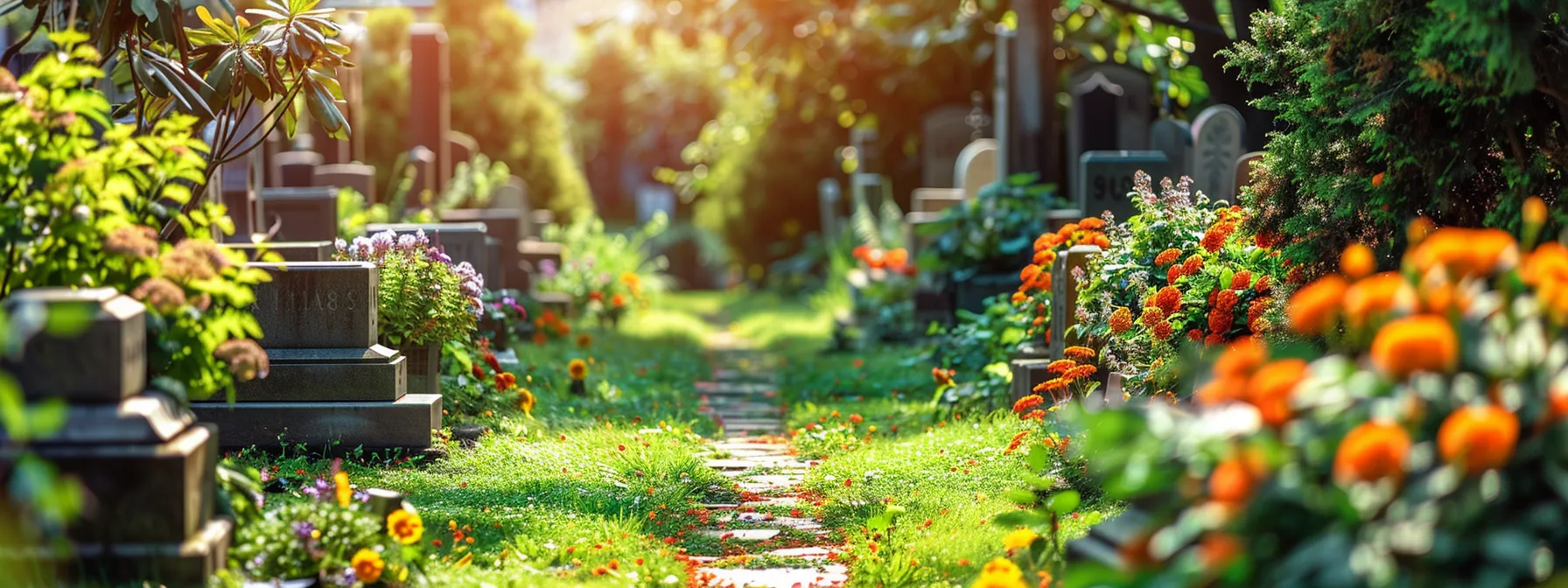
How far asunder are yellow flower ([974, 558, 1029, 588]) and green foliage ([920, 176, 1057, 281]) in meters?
7.37

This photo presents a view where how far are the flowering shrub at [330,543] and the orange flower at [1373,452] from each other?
2.49 m

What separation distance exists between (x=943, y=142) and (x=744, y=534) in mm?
13048

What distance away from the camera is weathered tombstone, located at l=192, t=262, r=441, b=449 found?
6262 millimetres

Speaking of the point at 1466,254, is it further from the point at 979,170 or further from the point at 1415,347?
the point at 979,170

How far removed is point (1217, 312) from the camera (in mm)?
5859

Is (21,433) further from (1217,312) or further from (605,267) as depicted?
(605,267)

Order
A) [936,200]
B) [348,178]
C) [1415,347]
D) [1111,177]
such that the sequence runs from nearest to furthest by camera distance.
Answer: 1. [1415,347]
2. [1111,177]
3. [348,178]
4. [936,200]

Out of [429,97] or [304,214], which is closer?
[304,214]

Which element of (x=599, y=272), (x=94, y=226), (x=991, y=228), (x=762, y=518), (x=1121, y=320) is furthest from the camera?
(x=599, y=272)

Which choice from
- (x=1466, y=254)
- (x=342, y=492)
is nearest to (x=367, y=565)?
(x=342, y=492)

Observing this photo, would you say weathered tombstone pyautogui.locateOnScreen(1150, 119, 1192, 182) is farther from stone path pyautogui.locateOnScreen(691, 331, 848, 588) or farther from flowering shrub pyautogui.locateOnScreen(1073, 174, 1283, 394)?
flowering shrub pyautogui.locateOnScreen(1073, 174, 1283, 394)

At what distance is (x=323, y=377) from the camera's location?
632 centimetres

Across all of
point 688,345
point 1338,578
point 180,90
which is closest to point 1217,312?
point 1338,578

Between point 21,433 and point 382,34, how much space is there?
21.0 m
